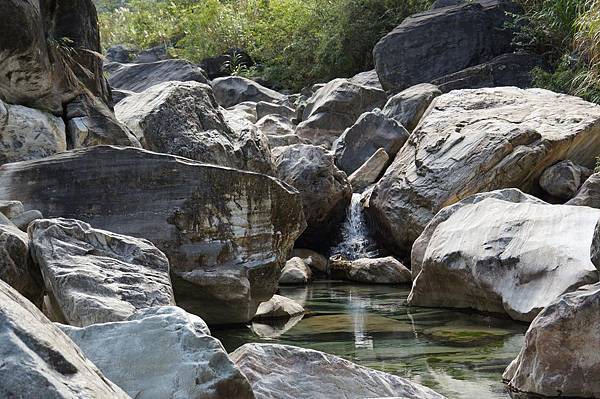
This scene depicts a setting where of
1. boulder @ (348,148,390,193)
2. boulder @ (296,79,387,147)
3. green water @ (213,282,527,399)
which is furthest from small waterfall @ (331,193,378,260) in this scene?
boulder @ (296,79,387,147)

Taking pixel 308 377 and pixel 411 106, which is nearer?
pixel 308 377

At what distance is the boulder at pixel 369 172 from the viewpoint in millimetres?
14445

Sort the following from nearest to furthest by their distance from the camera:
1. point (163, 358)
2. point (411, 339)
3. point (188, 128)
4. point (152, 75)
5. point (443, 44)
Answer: point (163, 358) → point (411, 339) → point (188, 128) → point (443, 44) → point (152, 75)

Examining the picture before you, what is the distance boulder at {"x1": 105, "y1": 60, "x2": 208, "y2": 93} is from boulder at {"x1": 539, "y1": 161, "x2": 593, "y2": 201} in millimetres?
9784

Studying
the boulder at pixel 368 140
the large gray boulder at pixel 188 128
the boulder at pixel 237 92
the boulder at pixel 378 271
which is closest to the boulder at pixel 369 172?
the boulder at pixel 368 140

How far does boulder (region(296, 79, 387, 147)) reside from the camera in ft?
58.5

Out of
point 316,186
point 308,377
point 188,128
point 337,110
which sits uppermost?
point 188,128

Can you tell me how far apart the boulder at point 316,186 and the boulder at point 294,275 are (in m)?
1.40

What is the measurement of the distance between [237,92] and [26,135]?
13487 millimetres

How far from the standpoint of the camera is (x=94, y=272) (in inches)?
210

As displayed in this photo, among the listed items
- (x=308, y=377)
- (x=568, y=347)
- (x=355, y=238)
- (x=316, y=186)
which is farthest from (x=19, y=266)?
(x=355, y=238)

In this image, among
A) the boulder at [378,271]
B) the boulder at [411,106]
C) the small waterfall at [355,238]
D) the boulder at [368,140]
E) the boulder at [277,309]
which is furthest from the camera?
the boulder at [411,106]

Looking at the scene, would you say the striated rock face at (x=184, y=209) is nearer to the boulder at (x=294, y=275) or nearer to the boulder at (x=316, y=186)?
the boulder at (x=294, y=275)

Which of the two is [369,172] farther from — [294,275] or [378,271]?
[294,275]
